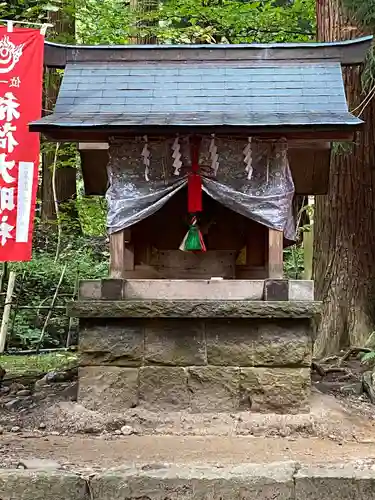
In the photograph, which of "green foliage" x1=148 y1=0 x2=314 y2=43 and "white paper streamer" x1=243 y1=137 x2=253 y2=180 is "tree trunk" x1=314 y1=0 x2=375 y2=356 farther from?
"green foliage" x1=148 y1=0 x2=314 y2=43

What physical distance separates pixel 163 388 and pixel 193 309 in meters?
0.85

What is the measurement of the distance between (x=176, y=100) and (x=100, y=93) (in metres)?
0.88

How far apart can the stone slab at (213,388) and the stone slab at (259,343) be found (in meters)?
0.10

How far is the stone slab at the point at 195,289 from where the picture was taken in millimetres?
5902

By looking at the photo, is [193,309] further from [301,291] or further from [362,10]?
[362,10]

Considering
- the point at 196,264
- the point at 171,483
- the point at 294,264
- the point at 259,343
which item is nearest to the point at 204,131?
the point at 259,343

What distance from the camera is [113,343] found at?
586cm

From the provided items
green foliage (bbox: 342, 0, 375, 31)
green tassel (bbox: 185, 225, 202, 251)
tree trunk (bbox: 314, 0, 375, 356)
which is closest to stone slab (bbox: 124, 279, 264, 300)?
green tassel (bbox: 185, 225, 202, 251)

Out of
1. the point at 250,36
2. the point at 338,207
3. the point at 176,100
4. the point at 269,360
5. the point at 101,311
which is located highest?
the point at 250,36

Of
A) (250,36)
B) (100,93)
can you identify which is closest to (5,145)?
(100,93)

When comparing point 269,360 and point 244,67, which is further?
point 244,67

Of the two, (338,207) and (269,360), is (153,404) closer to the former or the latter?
(269,360)

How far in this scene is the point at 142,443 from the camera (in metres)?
5.12

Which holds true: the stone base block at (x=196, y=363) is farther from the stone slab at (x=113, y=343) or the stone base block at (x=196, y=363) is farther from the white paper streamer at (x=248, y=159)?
the white paper streamer at (x=248, y=159)
